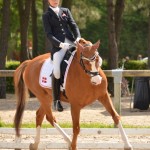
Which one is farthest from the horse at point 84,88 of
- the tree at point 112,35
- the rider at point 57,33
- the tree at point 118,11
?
the tree at point 118,11

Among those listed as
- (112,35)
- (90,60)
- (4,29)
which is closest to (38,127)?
(90,60)

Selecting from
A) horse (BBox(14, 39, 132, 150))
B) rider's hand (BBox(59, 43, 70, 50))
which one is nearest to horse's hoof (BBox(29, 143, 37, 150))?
horse (BBox(14, 39, 132, 150))

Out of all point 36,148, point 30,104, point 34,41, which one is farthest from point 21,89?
point 34,41

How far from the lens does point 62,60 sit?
820 cm

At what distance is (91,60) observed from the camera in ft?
24.1

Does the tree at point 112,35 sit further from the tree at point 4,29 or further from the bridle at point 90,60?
the bridle at point 90,60

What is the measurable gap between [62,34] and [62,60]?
0.44 metres

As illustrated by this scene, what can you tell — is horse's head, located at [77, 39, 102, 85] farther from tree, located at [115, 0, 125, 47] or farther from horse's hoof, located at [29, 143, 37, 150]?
tree, located at [115, 0, 125, 47]

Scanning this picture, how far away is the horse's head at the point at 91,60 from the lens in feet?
23.9

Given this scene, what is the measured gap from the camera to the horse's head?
7297mm

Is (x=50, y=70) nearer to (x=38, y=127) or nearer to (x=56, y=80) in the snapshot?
(x=56, y=80)

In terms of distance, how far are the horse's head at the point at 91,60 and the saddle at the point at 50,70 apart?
455 mm

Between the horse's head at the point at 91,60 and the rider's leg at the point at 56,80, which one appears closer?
the horse's head at the point at 91,60

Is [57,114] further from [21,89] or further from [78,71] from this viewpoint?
[78,71]
